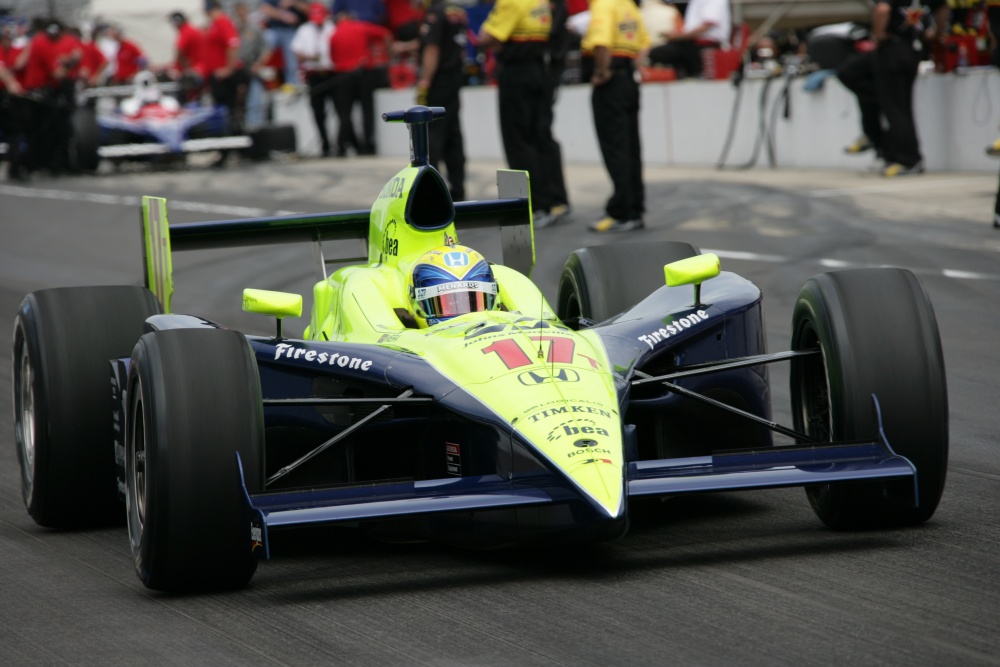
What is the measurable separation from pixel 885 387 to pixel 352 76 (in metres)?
20.3

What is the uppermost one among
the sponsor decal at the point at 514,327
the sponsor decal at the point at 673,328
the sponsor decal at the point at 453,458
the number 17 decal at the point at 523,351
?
the sponsor decal at the point at 514,327

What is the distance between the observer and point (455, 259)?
6188mm

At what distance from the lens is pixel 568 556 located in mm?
5312

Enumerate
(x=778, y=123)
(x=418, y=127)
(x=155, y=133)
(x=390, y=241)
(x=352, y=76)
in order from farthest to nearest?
(x=352, y=76) < (x=155, y=133) < (x=778, y=123) < (x=418, y=127) < (x=390, y=241)

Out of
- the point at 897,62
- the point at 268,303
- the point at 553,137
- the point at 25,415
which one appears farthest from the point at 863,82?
the point at 268,303

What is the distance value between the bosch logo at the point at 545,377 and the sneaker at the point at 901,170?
1267 cm

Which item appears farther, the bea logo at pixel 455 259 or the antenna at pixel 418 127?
the antenna at pixel 418 127

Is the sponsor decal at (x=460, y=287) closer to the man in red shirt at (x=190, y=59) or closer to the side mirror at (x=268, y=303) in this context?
the side mirror at (x=268, y=303)

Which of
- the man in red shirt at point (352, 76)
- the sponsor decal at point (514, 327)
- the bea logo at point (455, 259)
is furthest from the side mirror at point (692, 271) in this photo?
the man in red shirt at point (352, 76)

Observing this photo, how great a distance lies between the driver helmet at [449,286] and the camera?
6098 millimetres

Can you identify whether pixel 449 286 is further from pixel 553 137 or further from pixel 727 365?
pixel 553 137

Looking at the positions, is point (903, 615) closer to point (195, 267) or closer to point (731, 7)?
point (195, 267)

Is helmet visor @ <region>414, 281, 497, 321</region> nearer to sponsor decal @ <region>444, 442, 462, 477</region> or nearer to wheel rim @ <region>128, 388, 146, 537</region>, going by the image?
sponsor decal @ <region>444, 442, 462, 477</region>

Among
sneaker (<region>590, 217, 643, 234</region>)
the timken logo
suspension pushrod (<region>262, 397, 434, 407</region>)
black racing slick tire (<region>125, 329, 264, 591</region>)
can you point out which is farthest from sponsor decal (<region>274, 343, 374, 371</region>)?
sneaker (<region>590, 217, 643, 234</region>)
